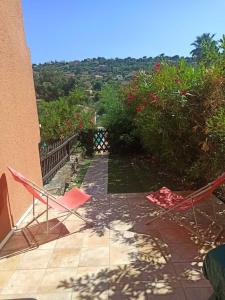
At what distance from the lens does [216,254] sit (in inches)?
86.4

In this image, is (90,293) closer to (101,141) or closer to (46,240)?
(46,240)

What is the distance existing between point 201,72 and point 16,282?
4.14 metres

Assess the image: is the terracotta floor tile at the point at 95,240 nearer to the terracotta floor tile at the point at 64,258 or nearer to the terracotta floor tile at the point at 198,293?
the terracotta floor tile at the point at 64,258

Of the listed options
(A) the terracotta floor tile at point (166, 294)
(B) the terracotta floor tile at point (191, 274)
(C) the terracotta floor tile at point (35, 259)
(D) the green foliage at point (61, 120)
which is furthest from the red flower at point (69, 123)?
(A) the terracotta floor tile at point (166, 294)

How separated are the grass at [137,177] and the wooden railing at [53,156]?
1.43m

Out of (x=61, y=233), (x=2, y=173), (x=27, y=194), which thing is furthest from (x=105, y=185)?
(x=2, y=173)

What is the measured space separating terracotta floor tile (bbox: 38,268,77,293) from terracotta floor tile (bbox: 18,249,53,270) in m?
0.20

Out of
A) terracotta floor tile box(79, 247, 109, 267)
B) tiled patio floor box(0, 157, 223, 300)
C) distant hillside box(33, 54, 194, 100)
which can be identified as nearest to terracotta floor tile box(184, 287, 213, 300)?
tiled patio floor box(0, 157, 223, 300)

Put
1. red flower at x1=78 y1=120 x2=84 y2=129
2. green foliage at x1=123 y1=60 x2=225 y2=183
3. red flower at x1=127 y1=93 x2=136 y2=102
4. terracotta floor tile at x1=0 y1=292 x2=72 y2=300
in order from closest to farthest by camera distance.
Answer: terracotta floor tile at x1=0 y1=292 x2=72 y2=300
green foliage at x1=123 y1=60 x2=225 y2=183
red flower at x1=127 y1=93 x2=136 y2=102
red flower at x1=78 y1=120 x2=84 y2=129

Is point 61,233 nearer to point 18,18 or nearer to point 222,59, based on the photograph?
point 222,59

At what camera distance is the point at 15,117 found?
5238 millimetres

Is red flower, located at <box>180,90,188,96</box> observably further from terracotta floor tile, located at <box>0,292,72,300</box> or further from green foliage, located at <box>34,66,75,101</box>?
green foliage, located at <box>34,66,75,101</box>

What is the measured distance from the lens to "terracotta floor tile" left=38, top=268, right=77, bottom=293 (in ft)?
10.8

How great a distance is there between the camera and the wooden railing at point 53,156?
23.9ft
